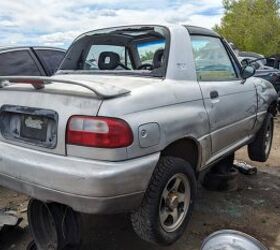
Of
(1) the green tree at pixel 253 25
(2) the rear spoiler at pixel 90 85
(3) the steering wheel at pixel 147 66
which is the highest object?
(2) the rear spoiler at pixel 90 85

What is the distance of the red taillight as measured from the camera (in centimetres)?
272

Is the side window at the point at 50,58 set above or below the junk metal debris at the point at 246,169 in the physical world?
above

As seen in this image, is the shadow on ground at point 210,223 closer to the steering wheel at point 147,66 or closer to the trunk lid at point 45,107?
the trunk lid at point 45,107

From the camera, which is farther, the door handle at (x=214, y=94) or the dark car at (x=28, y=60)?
the dark car at (x=28, y=60)

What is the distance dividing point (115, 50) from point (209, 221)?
6.17 feet

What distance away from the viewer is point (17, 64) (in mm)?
5570

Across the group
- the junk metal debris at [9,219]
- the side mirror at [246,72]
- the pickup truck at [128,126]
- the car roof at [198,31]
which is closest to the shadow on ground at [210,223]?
the junk metal debris at [9,219]

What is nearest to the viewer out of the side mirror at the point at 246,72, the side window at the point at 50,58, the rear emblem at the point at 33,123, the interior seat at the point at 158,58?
the rear emblem at the point at 33,123

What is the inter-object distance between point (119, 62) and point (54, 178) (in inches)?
64.4

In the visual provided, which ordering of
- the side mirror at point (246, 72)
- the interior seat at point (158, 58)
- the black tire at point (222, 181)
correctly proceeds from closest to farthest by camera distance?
the interior seat at point (158, 58)
the side mirror at point (246, 72)
the black tire at point (222, 181)


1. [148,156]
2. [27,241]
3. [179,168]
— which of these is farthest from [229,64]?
[27,241]

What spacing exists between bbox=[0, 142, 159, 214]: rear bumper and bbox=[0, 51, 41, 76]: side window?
2680mm

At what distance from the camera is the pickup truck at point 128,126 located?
8.98 ft

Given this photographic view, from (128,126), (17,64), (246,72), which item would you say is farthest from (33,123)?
(17,64)
